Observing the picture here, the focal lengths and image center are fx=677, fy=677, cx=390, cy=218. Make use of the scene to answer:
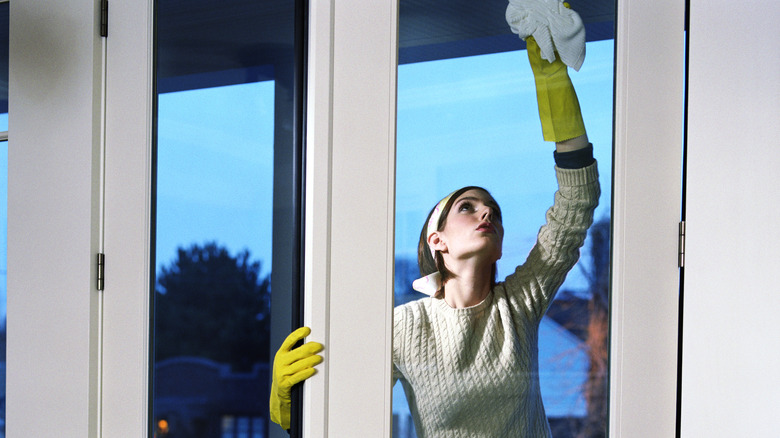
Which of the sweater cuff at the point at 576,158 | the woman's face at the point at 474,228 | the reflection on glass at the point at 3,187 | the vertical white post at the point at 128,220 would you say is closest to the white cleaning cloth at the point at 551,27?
the sweater cuff at the point at 576,158

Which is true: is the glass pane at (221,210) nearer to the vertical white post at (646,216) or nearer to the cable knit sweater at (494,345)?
the cable knit sweater at (494,345)

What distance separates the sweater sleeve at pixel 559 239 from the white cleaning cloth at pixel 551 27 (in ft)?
0.65

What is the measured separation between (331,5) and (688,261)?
0.80 meters

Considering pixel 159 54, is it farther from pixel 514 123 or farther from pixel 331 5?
pixel 514 123

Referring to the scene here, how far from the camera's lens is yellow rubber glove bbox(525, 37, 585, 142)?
1.16 metres

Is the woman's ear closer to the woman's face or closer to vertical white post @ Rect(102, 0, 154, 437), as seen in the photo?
the woman's face

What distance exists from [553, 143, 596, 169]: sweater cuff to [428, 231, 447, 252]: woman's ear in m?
0.25

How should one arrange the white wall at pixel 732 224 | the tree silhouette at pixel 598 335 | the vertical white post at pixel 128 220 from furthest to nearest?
the vertical white post at pixel 128 220
the tree silhouette at pixel 598 335
the white wall at pixel 732 224

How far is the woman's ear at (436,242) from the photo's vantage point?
1238 mm

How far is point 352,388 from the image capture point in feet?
4.24

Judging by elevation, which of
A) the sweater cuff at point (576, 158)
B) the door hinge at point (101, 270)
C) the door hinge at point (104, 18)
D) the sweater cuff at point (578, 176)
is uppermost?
the door hinge at point (104, 18)

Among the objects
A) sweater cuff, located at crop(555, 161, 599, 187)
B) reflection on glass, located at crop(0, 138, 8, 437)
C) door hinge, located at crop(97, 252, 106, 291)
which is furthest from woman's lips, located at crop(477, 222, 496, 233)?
reflection on glass, located at crop(0, 138, 8, 437)

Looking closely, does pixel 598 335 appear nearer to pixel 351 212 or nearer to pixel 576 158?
pixel 576 158

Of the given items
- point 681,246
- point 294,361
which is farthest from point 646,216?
point 294,361
